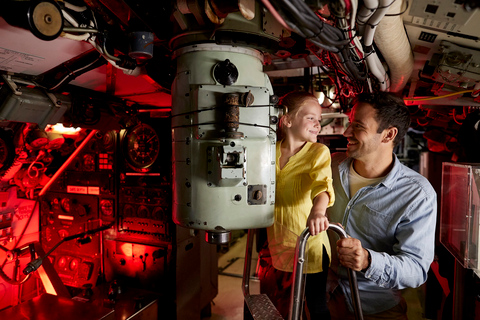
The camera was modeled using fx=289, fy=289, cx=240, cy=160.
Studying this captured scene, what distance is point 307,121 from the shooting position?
2.17m

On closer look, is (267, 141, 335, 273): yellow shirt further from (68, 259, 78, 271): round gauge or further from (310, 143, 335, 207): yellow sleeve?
(68, 259, 78, 271): round gauge

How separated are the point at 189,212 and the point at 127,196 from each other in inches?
91.5

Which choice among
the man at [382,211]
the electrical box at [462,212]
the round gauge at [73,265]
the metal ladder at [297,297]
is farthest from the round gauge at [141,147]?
the electrical box at [462,212]

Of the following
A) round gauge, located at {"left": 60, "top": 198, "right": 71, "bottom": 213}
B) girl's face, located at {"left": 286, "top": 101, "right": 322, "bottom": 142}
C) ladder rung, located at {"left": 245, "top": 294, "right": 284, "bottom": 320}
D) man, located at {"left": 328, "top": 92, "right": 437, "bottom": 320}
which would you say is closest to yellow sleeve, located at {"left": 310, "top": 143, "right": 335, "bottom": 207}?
girl's face, located at {"left": 286, "top": 101, "right": 322, "bottom": 142}

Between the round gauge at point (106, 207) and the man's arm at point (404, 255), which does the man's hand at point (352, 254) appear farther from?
the round gauge at point (106, 207)

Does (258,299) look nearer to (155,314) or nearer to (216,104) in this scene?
(216,104)

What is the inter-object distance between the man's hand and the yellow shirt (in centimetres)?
31

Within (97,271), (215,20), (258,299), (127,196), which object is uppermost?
(215,20)

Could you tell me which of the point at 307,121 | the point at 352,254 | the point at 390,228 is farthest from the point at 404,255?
the point at 307,121

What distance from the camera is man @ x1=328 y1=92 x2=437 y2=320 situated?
6.48 ft

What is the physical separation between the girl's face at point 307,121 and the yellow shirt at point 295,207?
123 millimetres

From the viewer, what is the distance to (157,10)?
1.68 m

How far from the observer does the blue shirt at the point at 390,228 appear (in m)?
1.91

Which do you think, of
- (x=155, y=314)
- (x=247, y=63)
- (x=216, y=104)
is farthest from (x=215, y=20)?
(x=155, y=314)
